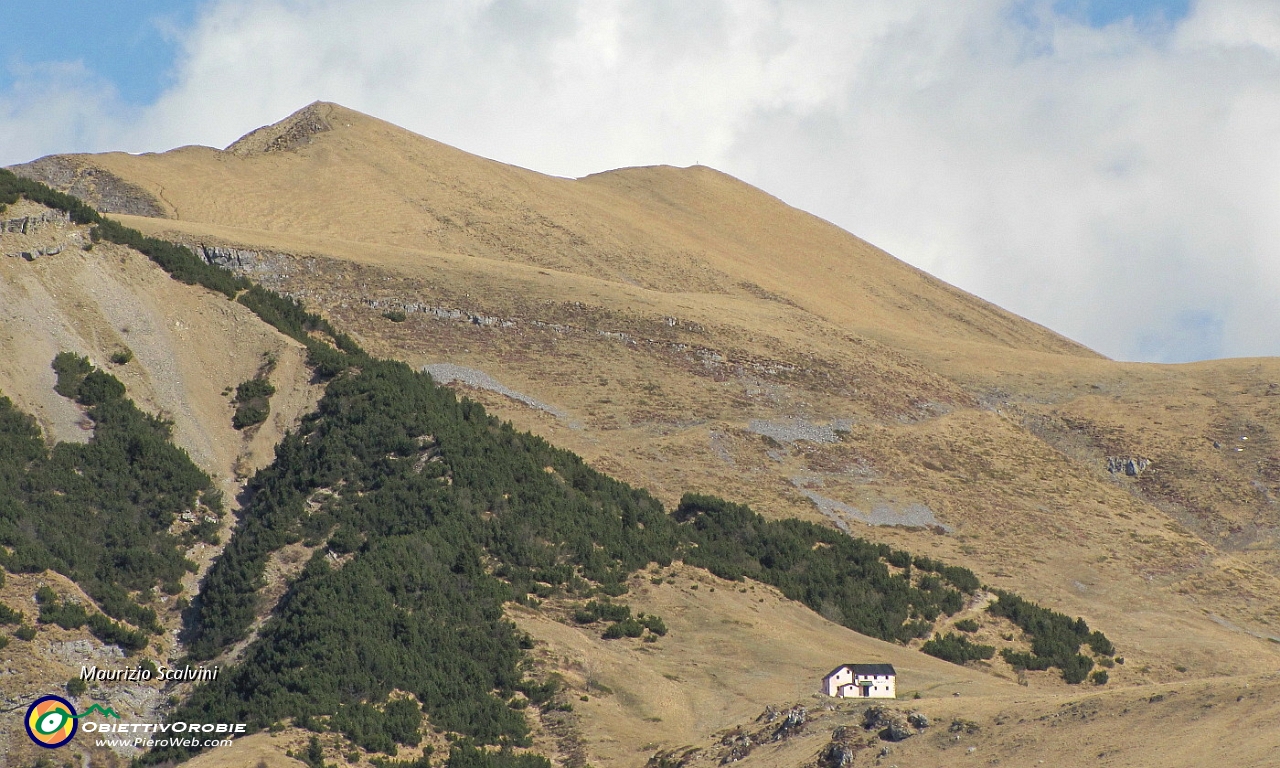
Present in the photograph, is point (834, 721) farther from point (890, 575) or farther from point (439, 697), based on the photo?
point (890, 575)

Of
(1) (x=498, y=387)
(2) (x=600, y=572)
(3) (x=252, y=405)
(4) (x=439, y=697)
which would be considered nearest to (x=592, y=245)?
(1) (x=498, y=387)

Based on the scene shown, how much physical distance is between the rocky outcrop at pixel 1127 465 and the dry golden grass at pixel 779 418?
0.97 ft

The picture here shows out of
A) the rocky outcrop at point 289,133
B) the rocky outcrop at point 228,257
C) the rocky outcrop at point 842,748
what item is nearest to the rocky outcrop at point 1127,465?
the rocky outcrop at point 842,748

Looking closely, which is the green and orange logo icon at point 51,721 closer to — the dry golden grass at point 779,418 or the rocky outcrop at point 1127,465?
the dry golden grass at point 779,418

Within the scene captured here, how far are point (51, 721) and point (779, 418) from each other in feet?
99.5

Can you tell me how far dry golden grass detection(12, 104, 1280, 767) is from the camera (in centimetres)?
3055

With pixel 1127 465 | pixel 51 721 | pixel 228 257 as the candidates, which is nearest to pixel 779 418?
pixel 1127 465

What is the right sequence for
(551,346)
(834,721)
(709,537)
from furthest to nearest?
(551,346) < (709,537) < (834,721)

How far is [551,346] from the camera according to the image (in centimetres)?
5262

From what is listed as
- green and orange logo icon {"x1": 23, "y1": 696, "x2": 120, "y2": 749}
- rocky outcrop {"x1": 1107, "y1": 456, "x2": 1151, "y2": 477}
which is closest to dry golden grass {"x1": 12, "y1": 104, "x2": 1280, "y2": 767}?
rocky outcrop {"x1": 1107, "y1": 456, "x2": 1151, "y2": 477}

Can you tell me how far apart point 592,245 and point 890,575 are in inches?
1546

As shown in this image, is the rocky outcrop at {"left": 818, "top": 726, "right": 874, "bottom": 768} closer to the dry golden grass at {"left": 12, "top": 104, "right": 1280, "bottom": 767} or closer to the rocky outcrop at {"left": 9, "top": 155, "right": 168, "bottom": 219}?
the dry golden grass at {"left": 12, "top": 104, "right": 1280, "bottom": 767}

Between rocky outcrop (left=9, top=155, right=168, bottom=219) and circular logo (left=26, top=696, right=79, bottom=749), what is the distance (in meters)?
43.0

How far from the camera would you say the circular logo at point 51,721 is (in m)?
24.6
